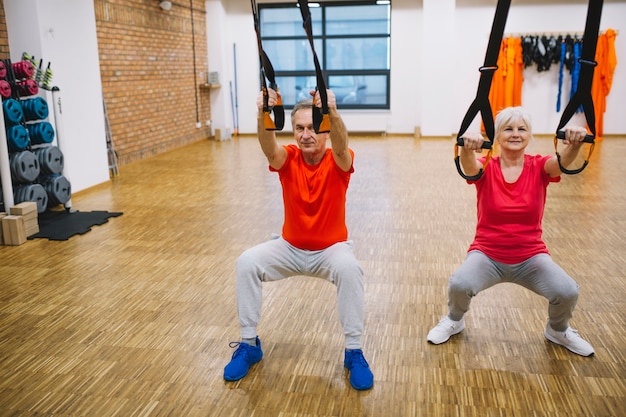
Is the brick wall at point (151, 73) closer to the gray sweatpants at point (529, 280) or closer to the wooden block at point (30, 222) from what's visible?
the wooden block at point (30, 222)

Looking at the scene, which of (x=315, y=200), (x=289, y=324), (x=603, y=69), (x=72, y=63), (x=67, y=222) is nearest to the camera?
(x=315, y=200)

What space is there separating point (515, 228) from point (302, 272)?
0.94m

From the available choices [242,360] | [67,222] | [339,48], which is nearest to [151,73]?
[339,48]

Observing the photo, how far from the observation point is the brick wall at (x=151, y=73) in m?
7.54

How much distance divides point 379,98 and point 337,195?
905 centimetres

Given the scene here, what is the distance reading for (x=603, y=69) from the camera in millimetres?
10031

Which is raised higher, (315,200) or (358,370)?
(315,200)

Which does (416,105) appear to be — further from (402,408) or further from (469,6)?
(402,408)

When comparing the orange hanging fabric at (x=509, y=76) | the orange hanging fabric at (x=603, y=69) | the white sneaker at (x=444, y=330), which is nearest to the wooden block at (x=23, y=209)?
the white sneaker at (x=444, y=330)

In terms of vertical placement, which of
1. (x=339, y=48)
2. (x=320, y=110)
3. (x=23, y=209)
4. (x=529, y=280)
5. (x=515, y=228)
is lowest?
(x=23, y=209)

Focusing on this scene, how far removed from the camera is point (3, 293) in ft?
11.5

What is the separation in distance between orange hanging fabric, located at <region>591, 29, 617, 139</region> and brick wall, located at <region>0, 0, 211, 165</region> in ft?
22.3

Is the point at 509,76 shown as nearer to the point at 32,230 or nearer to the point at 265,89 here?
the point at 32,230

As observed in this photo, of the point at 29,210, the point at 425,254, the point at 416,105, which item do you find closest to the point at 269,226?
the point at 425,254
